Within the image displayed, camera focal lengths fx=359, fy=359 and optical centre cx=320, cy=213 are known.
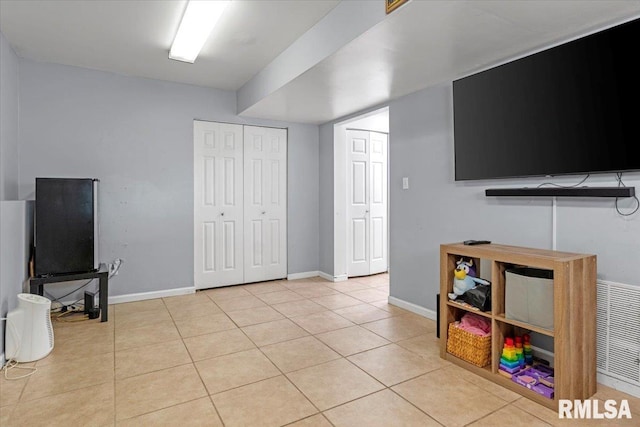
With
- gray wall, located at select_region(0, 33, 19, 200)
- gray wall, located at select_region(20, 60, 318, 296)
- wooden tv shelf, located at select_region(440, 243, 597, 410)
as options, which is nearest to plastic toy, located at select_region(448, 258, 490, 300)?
wooden tv shelf, located at select_region(440, 243, 597, 410)

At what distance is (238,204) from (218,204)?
268 mm

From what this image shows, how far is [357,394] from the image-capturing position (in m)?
2.14

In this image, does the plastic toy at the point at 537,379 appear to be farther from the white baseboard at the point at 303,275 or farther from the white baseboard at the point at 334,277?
the white baseboard at the point at 303,275

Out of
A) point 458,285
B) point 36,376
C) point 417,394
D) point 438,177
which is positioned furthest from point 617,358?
point 36,376

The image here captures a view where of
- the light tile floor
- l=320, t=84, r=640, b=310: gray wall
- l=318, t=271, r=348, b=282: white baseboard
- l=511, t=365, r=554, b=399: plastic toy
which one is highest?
l=320, t=84, r=640, b=310: gray wall

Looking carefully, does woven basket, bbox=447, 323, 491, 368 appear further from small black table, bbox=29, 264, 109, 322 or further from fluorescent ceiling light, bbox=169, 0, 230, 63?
small black table, bbox=29, 264, 109, 322

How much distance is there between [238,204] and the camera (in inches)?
189

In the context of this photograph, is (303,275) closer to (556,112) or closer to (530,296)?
(530,296)

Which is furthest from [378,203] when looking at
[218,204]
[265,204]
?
[218,204]

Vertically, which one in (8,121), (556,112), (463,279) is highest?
(8,121)

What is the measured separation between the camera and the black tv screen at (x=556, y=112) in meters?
1.98

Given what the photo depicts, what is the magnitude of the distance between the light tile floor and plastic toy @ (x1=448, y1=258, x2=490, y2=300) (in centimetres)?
51

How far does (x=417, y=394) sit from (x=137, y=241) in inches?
135

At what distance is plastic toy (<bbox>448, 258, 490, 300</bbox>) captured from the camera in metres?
2.55
